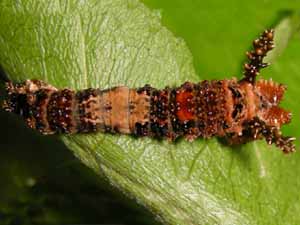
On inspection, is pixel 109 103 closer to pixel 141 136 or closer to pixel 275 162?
pixel 141 136

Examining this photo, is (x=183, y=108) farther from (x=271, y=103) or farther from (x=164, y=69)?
(x=271, y=103)

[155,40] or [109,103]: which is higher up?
[155,40]

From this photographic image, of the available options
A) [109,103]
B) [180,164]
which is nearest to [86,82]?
[109,103]

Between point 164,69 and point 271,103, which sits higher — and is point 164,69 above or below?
above

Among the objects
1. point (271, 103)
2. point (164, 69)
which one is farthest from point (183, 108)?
point (271, 103)
